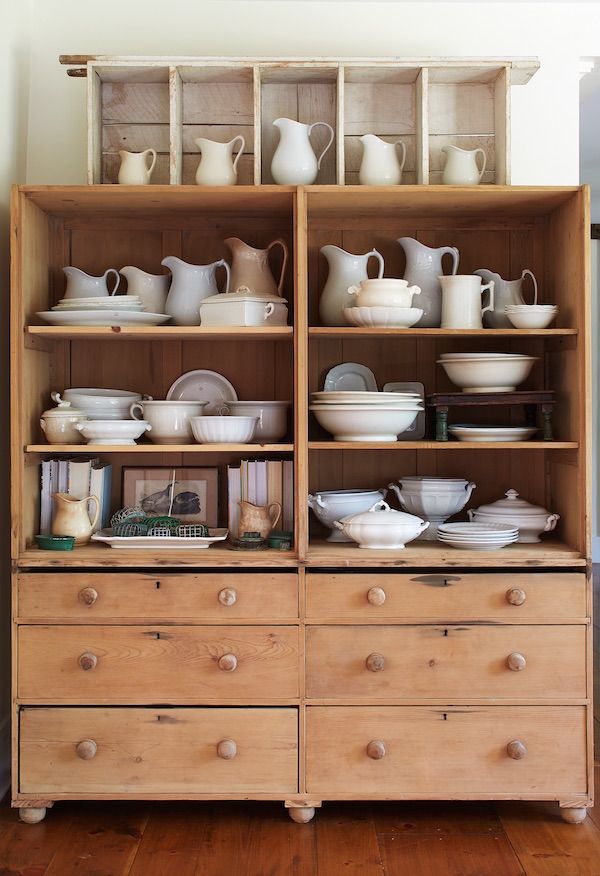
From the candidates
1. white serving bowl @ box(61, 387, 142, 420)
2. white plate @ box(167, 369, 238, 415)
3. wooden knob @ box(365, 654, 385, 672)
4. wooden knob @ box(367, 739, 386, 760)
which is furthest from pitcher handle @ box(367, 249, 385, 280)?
wooden knob @ box(367, 739, 386, 760)

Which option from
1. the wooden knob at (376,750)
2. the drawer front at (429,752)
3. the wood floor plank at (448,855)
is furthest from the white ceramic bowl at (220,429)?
the wood floor plank at (448,855)

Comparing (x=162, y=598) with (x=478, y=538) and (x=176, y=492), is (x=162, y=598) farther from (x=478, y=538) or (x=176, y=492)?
(x=478, y=538)

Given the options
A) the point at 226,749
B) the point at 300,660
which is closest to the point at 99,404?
the point at 300,660

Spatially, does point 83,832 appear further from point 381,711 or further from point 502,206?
point 502,206

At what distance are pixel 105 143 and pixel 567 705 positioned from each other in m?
2.16

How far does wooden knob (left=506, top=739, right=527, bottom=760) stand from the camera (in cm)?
247

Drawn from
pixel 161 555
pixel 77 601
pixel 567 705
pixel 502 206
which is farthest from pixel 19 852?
pixel 502 206

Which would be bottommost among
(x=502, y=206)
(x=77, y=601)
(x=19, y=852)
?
(x=19, y=852)

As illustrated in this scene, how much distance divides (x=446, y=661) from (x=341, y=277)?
3.88ft

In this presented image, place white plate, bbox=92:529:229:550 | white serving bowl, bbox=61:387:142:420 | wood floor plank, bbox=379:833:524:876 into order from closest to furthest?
wood floor plank, bbox=379:833:524:876, white plate, bbox=92:529:229:550, white serving bowl, bbox=61:387:142:420

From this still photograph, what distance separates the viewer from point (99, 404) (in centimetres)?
270

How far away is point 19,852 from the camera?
236cm

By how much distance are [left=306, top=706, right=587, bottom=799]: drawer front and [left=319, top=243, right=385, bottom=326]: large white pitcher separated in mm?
1184

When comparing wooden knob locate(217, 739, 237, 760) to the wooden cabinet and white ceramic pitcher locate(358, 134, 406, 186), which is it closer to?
the wooden cabinet
